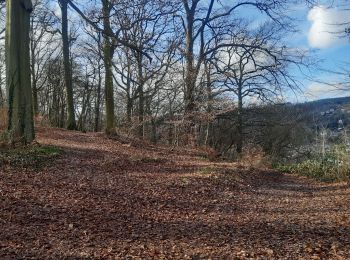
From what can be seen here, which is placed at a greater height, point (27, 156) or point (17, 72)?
point (17, 72)

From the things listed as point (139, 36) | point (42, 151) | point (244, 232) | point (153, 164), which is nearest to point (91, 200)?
point (244, 232)

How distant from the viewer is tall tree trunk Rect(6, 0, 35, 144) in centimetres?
991

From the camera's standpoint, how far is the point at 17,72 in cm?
997

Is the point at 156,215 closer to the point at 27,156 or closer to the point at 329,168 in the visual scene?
the point at 27,156

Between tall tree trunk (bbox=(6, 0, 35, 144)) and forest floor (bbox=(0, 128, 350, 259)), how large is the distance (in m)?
1.30

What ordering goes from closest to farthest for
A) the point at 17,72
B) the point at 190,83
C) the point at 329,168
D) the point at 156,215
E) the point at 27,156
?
the point at 156,215
the point at 27,156
the point at 17,72
the point at 329,168
the point at 190,83

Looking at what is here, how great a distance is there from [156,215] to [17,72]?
19.2ft

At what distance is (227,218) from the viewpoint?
656 centimetres

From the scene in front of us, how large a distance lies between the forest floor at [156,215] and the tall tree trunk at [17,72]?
1.30 metres

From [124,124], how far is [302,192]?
447 inches

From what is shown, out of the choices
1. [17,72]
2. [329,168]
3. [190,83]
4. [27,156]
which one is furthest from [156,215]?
[190,83]

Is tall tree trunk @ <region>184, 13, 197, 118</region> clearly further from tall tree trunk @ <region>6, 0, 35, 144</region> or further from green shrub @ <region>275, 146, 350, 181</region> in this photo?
tall tree trunk @ <region>6, 0, 35, 144</region>

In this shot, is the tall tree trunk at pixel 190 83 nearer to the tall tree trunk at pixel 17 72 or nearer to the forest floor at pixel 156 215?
the forest floor at pixel 156 215

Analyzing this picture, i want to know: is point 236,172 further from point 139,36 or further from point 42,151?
point 139,36
